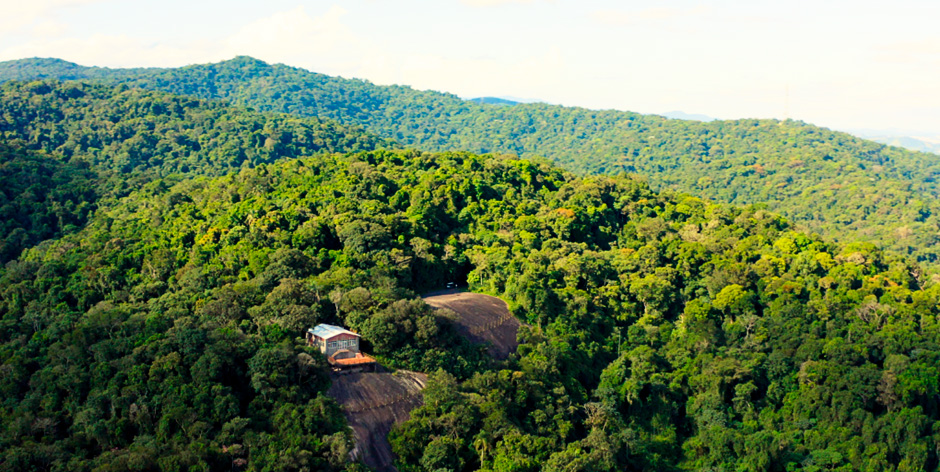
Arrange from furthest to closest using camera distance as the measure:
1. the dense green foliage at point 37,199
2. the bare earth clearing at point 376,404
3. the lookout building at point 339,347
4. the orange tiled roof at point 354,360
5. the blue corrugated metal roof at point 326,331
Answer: the dense green foliage at point 37,199 < the blue corrugated metal roof at point 326,331 < the lookout building at point 339,347 < the orange tiled roof at point 354,360 < the bare earth clearing at point 376,404

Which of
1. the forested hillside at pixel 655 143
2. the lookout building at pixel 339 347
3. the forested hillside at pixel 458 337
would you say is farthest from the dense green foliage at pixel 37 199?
the forested hillside at pixel 655 143

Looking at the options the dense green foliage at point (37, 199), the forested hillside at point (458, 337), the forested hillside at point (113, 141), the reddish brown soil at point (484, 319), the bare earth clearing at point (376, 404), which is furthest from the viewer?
the forested hillside at point (113, 141)

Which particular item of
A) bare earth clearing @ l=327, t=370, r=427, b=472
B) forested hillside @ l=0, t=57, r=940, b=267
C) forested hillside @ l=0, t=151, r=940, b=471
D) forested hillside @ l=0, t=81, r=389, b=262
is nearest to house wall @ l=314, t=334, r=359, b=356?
forested hillside @ l=0, t=151, r=940, b=471

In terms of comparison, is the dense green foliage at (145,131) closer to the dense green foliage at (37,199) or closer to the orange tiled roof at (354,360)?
the dense green foliage at (37,199)

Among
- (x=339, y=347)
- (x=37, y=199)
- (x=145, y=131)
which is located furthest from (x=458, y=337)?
(x=145, y=131)

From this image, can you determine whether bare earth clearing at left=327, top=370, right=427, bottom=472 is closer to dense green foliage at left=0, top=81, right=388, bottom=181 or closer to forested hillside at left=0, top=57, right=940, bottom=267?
dense green foliage at left=0, top=81, right=388, bottom=181

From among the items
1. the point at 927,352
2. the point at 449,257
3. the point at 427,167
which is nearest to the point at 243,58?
the point at 427,167
